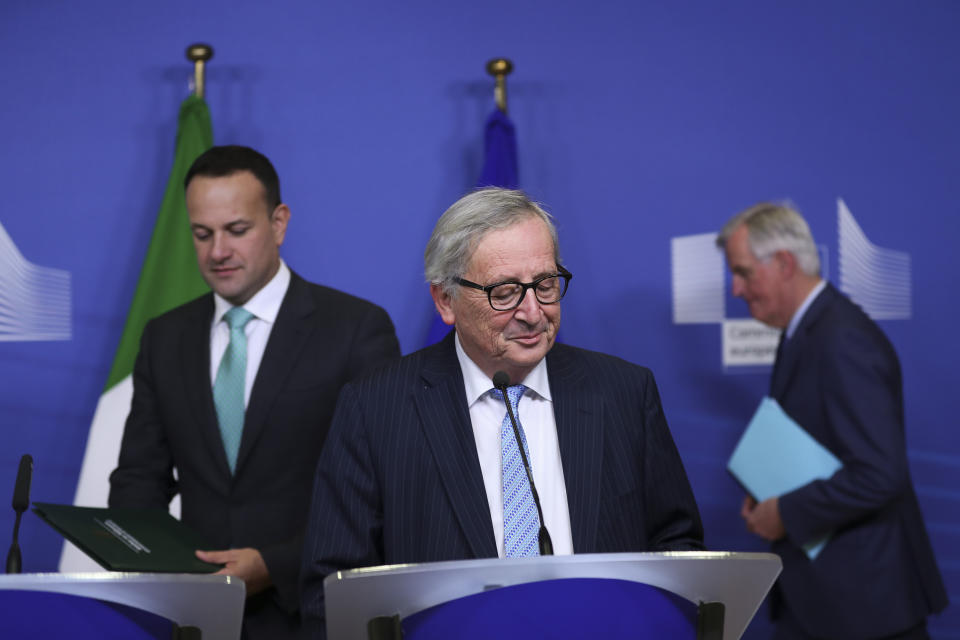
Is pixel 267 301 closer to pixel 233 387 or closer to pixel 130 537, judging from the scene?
pixel 233 387

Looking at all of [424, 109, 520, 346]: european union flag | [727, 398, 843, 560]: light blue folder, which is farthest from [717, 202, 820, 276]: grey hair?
[424, 109, 520, 346]: european union flag

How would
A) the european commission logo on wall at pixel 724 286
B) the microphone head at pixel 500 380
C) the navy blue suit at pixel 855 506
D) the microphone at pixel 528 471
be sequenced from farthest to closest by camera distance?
the european commission logo on wall at pixel 724 286
the navy blue suit at pixel 855 506
the microphone head at pixel 500 380
the microphone at pixel 528 471

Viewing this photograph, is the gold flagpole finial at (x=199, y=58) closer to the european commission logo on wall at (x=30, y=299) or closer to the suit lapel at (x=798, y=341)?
the european commission logo on wall at (x=30, y=299)

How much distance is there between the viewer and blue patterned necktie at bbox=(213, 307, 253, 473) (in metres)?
2.30

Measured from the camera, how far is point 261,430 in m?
2.26

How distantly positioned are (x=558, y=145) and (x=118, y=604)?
9.46 ft

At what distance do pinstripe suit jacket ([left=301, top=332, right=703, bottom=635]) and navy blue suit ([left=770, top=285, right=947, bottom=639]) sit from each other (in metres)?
1.15

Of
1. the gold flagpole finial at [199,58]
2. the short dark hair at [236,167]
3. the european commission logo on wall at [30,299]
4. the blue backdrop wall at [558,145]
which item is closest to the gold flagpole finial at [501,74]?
the blue backdrop wall at [558,145]

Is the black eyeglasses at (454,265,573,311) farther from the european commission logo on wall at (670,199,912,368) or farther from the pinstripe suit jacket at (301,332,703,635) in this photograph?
the european commission logo on wall at (670,199,912,368)

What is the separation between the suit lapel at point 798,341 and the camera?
9.54ft

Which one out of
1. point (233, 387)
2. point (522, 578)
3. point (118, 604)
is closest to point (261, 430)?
point (233, 387)

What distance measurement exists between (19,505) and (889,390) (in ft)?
7.35

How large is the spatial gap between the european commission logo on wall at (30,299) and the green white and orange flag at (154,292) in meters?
0.37

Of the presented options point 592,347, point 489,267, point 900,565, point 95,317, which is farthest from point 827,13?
point 95,317
